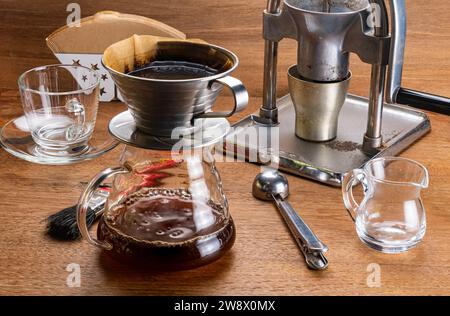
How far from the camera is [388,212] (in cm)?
91

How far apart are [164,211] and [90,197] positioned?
83 mm

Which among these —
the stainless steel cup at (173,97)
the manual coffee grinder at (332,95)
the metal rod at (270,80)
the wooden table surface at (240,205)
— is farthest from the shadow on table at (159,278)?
the metal rod at (270,80)

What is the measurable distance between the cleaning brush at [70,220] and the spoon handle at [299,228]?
0.21m

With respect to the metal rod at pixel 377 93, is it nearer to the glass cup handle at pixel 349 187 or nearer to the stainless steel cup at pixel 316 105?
the stainless steel cup at pixel 316 105

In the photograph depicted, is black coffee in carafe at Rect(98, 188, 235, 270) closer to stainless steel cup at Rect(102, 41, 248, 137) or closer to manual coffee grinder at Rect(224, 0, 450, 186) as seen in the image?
stainless steel cup at Rect(102, 41, 248, 137)

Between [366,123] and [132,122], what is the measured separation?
48 cm

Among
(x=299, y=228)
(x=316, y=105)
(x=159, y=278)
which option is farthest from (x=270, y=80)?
(x=159, y=278)

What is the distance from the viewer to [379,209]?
0.91 m

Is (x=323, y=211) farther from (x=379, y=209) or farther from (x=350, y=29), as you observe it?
(x=350, y=29)

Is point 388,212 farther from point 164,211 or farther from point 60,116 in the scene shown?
point 60,116

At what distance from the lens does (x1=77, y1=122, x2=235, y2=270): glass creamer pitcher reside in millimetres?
824

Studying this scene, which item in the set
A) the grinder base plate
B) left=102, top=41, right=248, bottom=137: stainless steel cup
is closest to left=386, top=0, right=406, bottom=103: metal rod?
the grinder base plate

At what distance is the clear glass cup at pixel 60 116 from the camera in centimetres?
110

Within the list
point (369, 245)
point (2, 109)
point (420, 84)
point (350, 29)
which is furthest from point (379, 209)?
point (2, 109)
